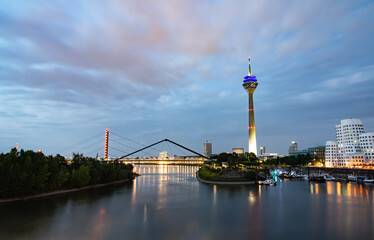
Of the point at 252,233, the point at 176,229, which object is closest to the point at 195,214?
the point at 176,229

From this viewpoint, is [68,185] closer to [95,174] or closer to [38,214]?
[95,174]

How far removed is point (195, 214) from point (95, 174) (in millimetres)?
28700

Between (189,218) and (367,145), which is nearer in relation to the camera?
(189,218)

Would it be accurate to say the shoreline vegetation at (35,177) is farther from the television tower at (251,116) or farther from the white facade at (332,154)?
the television tower at (251,116)

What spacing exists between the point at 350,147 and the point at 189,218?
88332 millimetres

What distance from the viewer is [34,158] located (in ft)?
117

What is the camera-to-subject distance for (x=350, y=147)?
296 ft

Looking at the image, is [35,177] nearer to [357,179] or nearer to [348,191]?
[348,191]

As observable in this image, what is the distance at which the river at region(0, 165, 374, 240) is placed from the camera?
20500 mm

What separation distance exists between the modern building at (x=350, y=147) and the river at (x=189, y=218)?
178 feet

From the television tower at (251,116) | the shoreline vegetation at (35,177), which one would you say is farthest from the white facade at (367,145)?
the shoreline vegetation at (35,177)

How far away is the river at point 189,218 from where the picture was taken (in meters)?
20.5

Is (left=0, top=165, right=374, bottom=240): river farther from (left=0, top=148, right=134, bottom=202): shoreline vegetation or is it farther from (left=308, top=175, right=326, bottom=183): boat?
(left=308, top=175, right=326, bottom=183): boat

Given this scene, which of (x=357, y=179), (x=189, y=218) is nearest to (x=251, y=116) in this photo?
(x=357, y=179)
